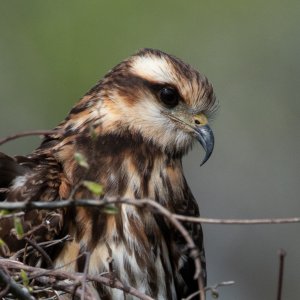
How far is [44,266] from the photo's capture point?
766 cm

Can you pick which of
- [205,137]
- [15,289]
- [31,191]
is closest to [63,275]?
[15,289]

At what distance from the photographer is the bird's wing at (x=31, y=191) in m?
7.62

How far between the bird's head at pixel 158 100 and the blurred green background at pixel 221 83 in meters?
3.30

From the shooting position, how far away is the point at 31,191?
7715mm

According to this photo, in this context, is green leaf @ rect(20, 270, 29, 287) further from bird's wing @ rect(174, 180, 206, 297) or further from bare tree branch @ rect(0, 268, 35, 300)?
bird's wing @ rect(174, 180, 206, 297)

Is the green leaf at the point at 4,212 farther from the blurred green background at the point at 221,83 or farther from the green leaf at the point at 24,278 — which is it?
the blurred green background at the point at 221,83

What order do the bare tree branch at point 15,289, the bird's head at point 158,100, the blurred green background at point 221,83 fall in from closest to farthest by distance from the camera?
the bare tree branch at point 15,289, the bird's head at point 158,100, the blurred green background at point 221,83

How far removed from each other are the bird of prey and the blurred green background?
11.1 ft

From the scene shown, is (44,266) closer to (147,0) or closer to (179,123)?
(179,123)

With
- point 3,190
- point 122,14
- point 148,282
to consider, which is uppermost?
point 122,14

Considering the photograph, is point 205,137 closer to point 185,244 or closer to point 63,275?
point 185,244

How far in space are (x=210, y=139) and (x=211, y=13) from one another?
21.4 feet

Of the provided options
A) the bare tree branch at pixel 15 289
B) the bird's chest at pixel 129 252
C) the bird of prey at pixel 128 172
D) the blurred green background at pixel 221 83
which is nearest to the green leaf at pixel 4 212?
the bare tree branch at pixel 15 289

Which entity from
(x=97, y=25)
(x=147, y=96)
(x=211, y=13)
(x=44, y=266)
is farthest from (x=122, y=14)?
(x=44, y=266)
